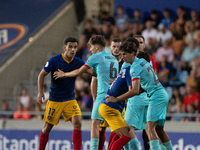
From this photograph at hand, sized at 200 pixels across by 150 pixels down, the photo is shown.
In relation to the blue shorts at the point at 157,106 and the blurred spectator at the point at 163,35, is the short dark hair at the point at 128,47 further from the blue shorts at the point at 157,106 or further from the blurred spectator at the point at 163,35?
the blurred spectator at the point at 163,35

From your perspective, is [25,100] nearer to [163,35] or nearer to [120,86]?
[163,35]

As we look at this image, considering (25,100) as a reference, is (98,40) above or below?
above

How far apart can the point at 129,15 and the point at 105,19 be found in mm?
1312

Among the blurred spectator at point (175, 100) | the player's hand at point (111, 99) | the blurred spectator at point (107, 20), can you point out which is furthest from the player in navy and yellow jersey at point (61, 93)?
the blurred spectator at point (107, 20)

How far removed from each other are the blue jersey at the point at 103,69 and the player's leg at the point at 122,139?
0.96 meters

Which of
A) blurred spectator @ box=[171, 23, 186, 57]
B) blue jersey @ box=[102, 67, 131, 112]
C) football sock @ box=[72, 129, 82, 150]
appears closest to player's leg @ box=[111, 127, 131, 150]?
blue jersey @ box=[102, 67, 131, 112]

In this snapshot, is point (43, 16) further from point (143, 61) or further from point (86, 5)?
point (143, 61)

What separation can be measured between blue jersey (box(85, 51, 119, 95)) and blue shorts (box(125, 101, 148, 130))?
1.77 ft

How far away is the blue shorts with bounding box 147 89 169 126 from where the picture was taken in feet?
19.3

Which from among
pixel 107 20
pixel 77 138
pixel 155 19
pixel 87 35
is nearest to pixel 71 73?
pixel 77 138

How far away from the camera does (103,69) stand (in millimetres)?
6348

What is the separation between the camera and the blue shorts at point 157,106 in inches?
231

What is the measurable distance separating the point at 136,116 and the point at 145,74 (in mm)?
911

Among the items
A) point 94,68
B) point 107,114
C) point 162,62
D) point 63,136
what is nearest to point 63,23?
point 162,62
